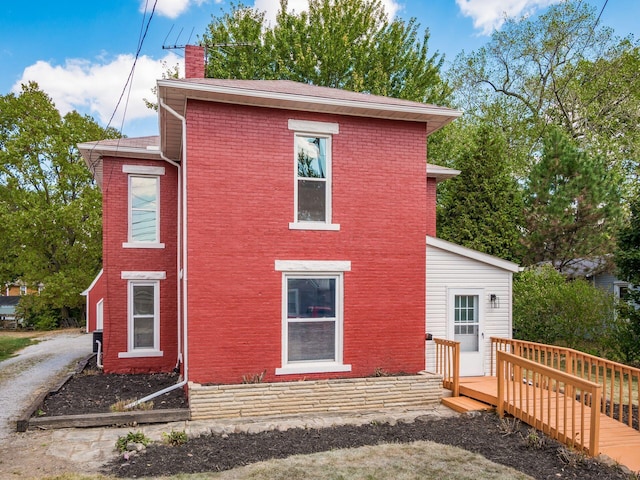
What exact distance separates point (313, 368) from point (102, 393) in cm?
407

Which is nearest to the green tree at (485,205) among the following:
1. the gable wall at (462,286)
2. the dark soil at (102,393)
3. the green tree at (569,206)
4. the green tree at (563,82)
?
the green tree at (569,206)

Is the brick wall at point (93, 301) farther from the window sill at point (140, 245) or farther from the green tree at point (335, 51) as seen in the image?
the green tree at point (335, 51)

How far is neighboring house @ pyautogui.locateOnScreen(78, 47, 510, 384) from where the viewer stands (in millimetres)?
8305

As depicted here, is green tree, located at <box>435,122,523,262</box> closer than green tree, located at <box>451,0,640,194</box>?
Yes

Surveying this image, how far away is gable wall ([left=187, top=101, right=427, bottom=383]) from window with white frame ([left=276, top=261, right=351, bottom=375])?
0.46ft

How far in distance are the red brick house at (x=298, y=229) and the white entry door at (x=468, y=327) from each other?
5.91ft

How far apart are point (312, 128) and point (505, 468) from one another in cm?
612

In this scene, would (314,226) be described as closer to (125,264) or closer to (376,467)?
(376,467)

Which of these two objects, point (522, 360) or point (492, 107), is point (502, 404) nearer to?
point (522, 360)

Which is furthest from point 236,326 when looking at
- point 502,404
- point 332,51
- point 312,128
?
point 332,51

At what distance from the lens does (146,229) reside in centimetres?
1208

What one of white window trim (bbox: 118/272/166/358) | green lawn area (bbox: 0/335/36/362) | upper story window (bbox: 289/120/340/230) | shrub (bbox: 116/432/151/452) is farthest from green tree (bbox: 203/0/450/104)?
shrub (bbox: 116/432/151/452)

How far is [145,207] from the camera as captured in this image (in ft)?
39.5

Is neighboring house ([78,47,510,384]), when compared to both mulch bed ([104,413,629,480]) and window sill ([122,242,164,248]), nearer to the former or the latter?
mulch bed ([104,413,629,480])
